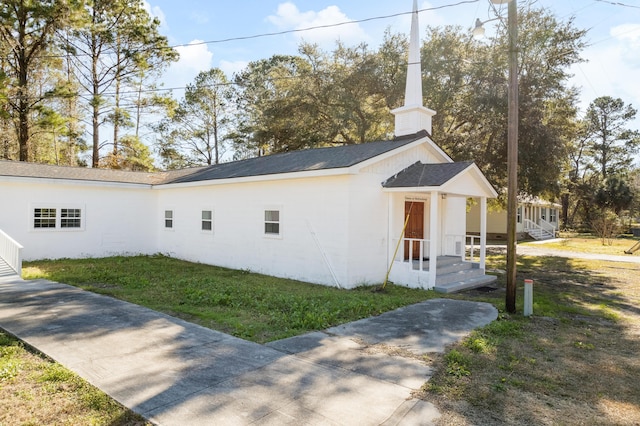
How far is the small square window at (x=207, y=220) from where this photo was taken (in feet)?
45.0

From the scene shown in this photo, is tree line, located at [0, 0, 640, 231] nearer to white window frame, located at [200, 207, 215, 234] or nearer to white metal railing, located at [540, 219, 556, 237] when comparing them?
white window frame, located at [200, 207, 215, 234]

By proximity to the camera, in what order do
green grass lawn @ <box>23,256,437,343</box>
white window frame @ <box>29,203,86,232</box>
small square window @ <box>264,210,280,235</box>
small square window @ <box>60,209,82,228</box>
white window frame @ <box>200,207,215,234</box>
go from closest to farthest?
green grass lawn @ <box>23,256,437,343</box>
small square window @ <box>264,210,280,235</box>
white window frame @ <box>29,203,86,232</box>
white window frame @ <box>200,207,215,234</box>
small square window @ <box>60,209,82,228</box>

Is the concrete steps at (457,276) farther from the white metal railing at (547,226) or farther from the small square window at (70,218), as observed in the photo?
the white metal railing at (547,226)

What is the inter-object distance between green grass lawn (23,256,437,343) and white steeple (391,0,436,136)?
207 inches

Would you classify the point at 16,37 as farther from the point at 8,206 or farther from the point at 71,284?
the point at 71,284

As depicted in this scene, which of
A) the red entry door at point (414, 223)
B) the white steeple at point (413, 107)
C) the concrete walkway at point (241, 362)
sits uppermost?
the white steeple at point (413, 107)

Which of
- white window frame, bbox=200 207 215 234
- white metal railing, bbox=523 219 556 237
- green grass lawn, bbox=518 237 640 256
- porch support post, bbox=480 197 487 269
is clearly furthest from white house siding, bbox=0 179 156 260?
white metal railing, bbox=523 219 556 237

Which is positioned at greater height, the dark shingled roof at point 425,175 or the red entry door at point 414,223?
the dark shingled roof at point 425,175

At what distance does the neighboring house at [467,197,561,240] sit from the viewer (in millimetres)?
29766

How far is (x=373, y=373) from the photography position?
14.7 feet

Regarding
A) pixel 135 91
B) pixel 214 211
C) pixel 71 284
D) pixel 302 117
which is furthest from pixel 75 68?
pixel 71 284

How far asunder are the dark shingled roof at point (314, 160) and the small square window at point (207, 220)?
4.03 ft

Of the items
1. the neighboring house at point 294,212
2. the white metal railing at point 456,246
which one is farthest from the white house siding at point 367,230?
the white metal railing at point 456,246

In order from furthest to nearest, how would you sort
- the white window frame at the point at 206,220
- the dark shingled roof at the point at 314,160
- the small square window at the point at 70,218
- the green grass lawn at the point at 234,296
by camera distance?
the small square window at the point at 70,218 → the white window frame at the point at 206,220 → the dark shingled roof at the point at 314,160 → the green grass lawn at the point at 234,296
